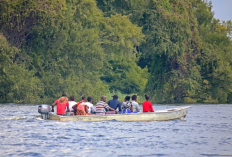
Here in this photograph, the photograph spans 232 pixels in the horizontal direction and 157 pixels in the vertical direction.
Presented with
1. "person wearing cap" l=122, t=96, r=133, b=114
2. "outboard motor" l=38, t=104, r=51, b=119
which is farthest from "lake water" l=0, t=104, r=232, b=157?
"person wearing cap" l=122, t=96, r=133, b=114

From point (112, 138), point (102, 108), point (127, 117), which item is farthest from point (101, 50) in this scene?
point (112, 138)

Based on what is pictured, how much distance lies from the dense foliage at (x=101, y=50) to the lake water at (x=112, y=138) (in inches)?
789

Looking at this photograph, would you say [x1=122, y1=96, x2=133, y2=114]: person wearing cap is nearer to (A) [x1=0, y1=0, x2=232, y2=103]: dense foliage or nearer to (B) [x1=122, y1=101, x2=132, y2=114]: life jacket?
(B) [x1=122, y1=101, x2=132, y2=114]: life jacket

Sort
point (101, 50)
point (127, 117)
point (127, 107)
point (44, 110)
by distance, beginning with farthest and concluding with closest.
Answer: point (101, 50) < point (127, 107) < point (44, 110) < point (127, 117)

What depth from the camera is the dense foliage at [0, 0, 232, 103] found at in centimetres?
4369

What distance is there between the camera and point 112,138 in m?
18.5

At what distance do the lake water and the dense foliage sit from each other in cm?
2004

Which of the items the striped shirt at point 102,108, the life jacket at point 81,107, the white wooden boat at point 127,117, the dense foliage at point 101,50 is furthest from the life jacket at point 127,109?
the dense foliage at point 101,50

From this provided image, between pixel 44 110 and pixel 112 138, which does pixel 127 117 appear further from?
pixel 112 138

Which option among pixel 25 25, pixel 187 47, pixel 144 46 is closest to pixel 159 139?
pixel 25 25

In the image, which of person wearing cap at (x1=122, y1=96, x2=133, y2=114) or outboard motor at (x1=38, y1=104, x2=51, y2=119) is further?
person wearing cap at (x1=122, y1=96, x2=133, y2=114)

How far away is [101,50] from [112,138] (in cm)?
3148

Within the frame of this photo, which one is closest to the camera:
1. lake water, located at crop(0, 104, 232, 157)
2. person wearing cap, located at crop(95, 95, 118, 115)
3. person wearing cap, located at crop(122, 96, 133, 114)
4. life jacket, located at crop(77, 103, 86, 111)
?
lake water, located at crop(0, 104, 232, 157)

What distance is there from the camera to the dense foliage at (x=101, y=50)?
143 ft
